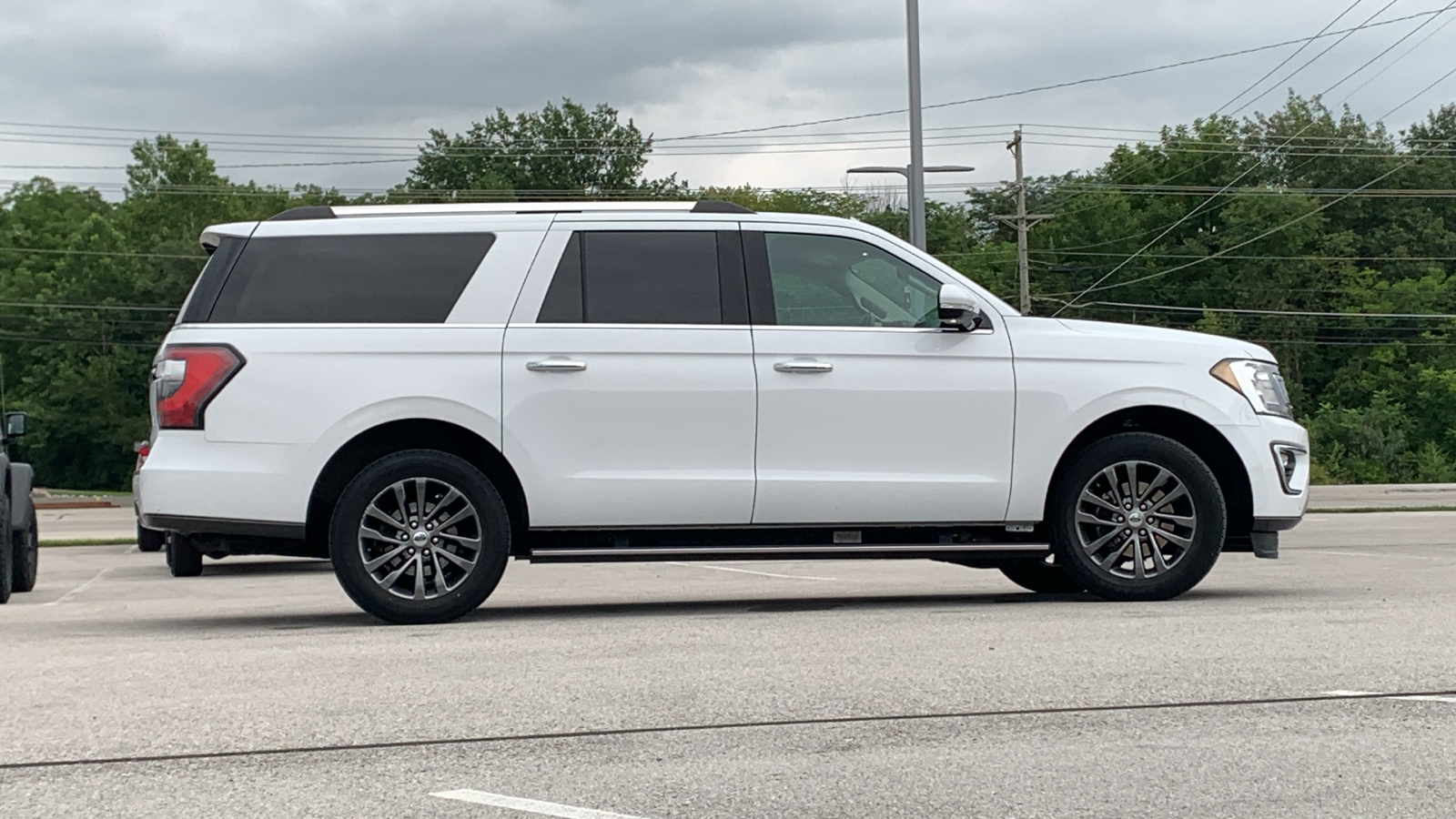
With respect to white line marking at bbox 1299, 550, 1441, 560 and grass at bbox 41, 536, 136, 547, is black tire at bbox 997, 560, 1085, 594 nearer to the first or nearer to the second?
white line marking at bbox 1299, 550, 1441, 560

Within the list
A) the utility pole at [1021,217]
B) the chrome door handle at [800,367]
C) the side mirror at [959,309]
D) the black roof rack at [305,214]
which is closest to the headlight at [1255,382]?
the side mirror at [959,309]

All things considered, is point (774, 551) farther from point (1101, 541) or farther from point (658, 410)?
point (1101, 541)

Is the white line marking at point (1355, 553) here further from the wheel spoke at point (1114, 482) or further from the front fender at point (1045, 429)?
the front fender at point (1045, 429)

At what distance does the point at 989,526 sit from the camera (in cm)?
868

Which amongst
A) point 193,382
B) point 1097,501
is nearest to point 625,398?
point 193,382

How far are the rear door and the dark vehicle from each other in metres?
4.87

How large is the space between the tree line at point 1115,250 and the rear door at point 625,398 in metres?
60.9

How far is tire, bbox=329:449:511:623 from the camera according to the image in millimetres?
8070

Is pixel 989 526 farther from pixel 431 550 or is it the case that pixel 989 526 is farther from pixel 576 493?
pixel 431 550

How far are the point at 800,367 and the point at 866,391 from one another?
351 millimetres

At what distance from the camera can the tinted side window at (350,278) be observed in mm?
8305

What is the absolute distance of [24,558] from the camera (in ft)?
42.1

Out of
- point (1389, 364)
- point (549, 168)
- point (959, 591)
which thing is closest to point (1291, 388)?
point (1389, 364)

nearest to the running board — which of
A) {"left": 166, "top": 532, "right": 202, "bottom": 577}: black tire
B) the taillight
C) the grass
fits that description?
the taillight
